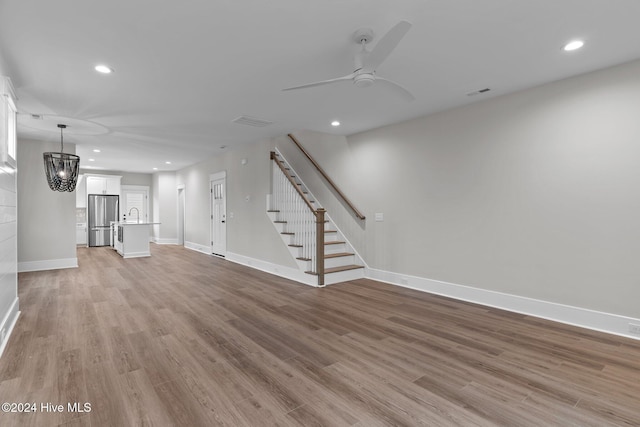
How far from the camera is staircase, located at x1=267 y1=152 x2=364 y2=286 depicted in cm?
497

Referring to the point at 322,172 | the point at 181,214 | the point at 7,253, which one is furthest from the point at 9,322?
the point at 181,214

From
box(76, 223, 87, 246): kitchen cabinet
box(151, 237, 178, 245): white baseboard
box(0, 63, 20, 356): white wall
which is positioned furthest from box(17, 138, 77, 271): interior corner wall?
box(76, 223, 87, 246): kitchen cabinet

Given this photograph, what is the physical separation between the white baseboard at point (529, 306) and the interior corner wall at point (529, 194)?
0.24 feet

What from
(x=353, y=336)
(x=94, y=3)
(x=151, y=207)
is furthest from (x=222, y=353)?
(x=151, y=207)

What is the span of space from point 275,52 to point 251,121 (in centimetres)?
227

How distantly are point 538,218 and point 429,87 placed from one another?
6.54ft

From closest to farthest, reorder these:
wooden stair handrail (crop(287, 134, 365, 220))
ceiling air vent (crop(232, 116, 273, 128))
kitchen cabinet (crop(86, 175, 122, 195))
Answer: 1. ceiling air vent (crop(232, 116, 273, 128))
2. wooden stair handrail (crop(287, 134, 365, 220))
3. kitchen cabinet (crop(86, 175, 122, 195))

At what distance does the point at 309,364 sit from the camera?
244cm

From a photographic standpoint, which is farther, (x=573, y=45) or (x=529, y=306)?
(x=529, y=306)

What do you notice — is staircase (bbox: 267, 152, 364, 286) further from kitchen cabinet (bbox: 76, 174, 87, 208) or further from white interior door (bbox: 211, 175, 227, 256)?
kitchen cabinet (bbox: 76, 174, 87, 208)

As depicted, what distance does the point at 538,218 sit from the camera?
3543 millimetres

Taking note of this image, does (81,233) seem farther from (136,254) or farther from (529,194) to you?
(529,194)

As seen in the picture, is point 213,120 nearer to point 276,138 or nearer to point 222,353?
point 276,138

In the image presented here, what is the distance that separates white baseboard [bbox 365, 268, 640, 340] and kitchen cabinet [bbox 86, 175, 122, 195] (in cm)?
1020
